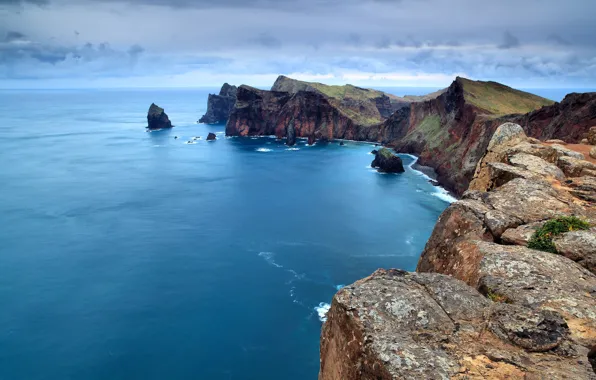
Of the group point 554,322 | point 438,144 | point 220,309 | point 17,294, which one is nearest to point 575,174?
point 554,322

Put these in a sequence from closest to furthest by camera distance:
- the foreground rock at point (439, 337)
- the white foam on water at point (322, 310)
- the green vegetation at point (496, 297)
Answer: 1. the foreground rock at point (439, 337)
2. the green vegetation at point (496, 297)
3. the white foam on water at point (322, 310)

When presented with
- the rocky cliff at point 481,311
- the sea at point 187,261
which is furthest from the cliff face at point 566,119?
the rocky cliff at point 481,311

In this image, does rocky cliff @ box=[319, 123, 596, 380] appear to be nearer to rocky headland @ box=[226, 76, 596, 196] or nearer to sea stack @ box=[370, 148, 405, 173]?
rocky headland @ box=[226, 76, 596, 196]

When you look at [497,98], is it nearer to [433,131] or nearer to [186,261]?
[433,131]

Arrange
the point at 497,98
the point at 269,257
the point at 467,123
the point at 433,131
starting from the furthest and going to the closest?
the point at 433,131
the point at 497,98
the point at 467,123
the point at 269,257

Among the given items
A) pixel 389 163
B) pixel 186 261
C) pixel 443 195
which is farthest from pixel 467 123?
pixel 186 261

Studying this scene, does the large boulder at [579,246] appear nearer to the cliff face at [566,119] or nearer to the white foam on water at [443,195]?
the cliff face at [566,119]

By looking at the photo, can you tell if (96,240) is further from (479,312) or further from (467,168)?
(467,168)
